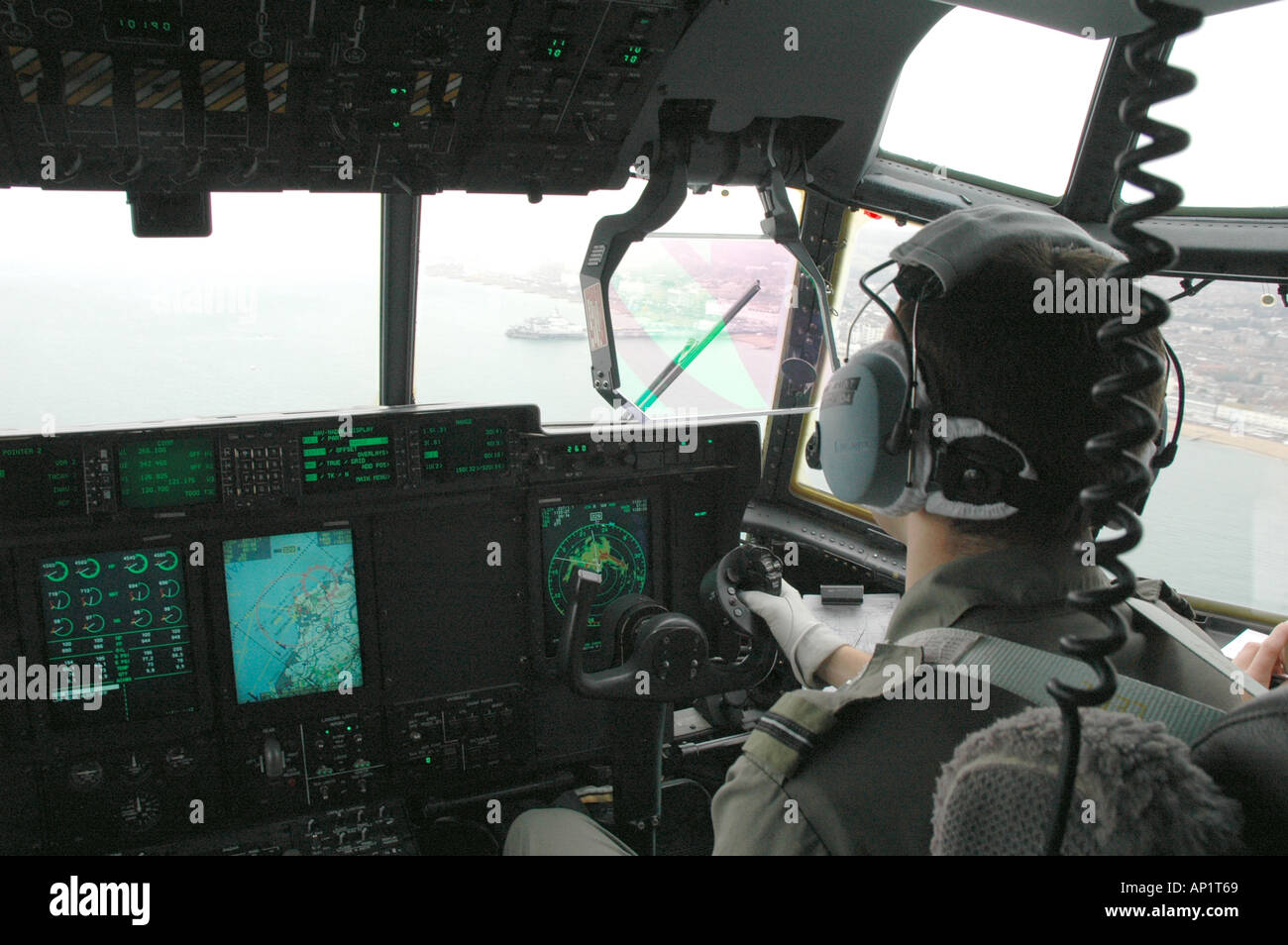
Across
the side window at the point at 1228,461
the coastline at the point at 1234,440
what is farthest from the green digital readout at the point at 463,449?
the coastline at the point at 1234,440

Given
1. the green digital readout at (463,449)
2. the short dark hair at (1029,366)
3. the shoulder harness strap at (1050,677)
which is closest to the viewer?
the shoulder harness strap at (1050,677)

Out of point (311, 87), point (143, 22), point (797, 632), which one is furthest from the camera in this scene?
point (311, 87)

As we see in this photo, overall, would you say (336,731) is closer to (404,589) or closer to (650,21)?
(404,589)

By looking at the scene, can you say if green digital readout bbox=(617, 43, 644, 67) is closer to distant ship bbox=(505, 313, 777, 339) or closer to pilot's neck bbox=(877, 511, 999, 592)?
distant ship bbox=(505, 313, 777, 339)

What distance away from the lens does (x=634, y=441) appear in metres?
2.20

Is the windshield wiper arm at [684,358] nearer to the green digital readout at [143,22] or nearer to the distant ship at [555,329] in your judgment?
the distant ship at [555,329]

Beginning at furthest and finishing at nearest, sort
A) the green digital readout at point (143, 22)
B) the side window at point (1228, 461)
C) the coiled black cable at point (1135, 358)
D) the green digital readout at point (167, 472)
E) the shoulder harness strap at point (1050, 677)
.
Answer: the side window at point (1228, 461)
the green digital readout at point (167, 472)
the green digital readout at point (143, 22)
the shoulder harness strap at point (1050, 677)
the coiled black cable at point (1135, 358)

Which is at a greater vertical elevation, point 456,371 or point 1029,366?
point 1029,366

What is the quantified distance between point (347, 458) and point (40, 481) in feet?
1.78

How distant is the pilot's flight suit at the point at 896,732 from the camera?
81 cm

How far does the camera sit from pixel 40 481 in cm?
173

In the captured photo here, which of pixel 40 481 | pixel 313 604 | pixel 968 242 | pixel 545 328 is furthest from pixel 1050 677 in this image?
A: pixel 545 328

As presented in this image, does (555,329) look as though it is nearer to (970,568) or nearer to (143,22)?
(143,22)
